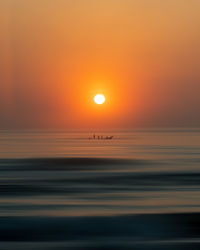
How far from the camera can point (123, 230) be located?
39.4 ft

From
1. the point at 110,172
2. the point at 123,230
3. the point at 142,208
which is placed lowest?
the point at 123,230

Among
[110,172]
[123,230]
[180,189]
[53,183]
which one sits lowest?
[123,230]

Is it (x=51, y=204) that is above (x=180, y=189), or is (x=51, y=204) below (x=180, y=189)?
below

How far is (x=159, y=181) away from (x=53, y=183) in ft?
15.9

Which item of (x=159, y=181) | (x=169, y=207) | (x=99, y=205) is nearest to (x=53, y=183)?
(x=159, y=181)

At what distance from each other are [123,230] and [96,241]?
120 cm

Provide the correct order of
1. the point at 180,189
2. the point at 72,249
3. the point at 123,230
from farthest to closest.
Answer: the point at 180,189 → the point at 123,230 → the point at 72,249

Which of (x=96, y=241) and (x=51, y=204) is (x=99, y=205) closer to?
(x=51, y=204)

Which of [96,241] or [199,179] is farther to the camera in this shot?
[199,179]

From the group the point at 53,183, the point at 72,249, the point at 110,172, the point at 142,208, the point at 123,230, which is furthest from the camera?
the point at 110,172

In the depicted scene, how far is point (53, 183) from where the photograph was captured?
21.1m

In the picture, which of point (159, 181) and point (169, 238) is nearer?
point (169, 238)

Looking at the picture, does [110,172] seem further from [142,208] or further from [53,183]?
[142,208]

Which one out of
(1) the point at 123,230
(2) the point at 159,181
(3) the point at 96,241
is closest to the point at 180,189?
(2) the point at 159,181
